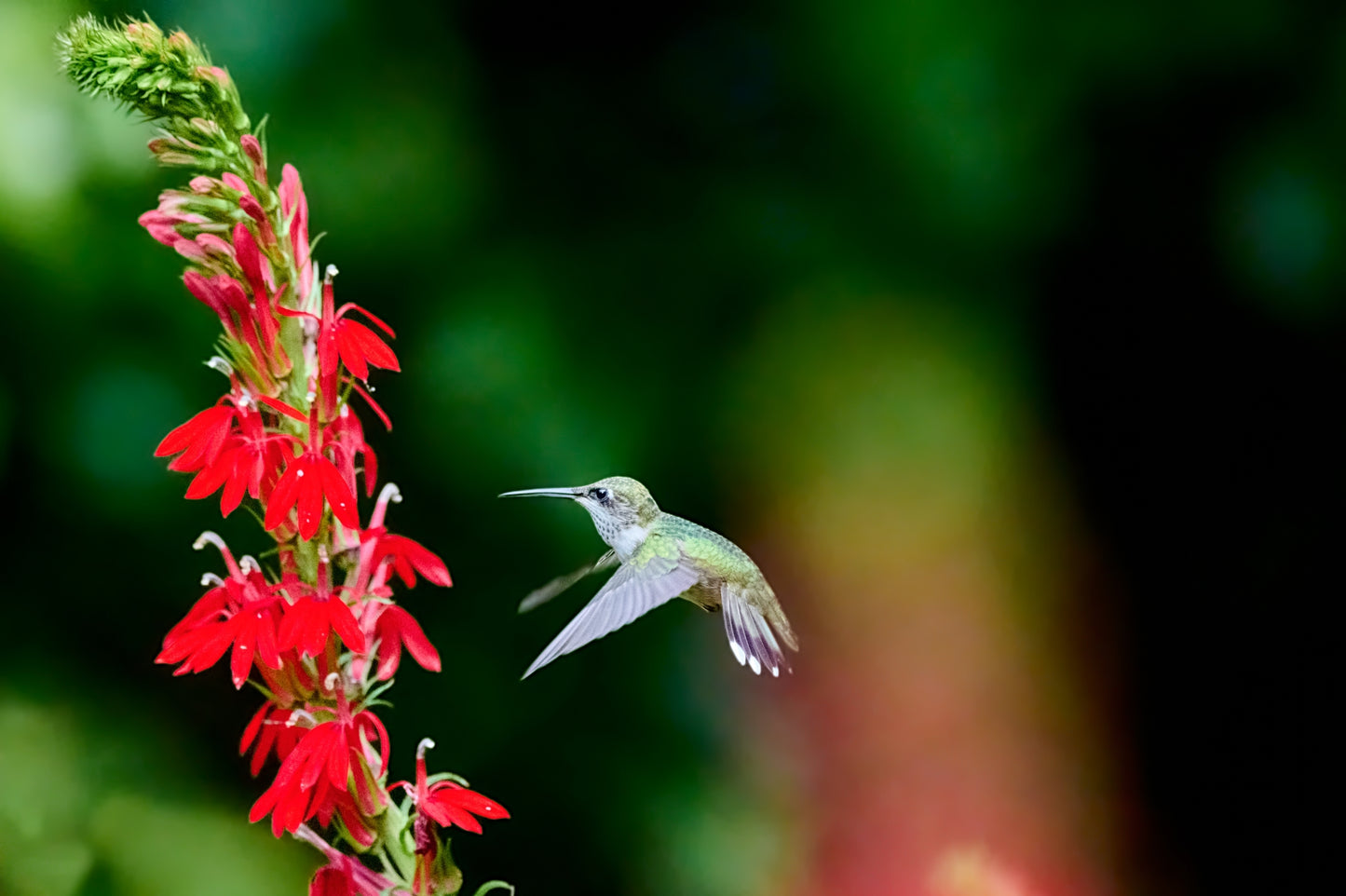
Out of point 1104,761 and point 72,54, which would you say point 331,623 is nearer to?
point 72,54

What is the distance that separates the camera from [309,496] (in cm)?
95

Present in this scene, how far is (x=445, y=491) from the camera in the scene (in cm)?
200

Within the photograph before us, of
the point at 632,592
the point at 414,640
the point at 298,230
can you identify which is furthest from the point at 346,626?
the point at 632,592

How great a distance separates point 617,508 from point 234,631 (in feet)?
2.09

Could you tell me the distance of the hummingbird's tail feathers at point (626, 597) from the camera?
1.17m

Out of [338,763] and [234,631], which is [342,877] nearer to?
[338,763]

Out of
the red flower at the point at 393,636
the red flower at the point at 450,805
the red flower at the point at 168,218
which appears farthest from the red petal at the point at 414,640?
the red flower at the point at 168,218

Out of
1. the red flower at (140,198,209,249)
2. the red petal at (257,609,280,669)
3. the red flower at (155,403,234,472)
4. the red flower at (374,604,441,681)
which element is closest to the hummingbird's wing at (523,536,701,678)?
the red flower at (374,604,441,681)

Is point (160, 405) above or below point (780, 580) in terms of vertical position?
below

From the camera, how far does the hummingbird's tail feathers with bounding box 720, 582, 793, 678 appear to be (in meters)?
1.45

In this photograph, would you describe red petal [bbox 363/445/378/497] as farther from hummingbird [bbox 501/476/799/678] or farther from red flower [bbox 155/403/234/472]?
hummingbird [bbox 501/476/799/678]

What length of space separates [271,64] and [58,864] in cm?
127

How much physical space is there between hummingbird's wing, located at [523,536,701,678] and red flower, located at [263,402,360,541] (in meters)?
0.21

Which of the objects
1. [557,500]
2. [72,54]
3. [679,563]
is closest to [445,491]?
[557,500]
